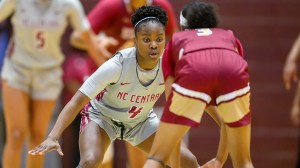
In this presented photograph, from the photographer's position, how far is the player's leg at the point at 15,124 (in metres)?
6.20

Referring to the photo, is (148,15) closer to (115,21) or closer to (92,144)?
(92,144)

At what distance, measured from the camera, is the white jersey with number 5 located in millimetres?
4840

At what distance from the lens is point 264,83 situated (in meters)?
7.96

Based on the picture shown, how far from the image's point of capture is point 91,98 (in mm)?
4820

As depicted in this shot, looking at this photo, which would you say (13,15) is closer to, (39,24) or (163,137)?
(39,24)

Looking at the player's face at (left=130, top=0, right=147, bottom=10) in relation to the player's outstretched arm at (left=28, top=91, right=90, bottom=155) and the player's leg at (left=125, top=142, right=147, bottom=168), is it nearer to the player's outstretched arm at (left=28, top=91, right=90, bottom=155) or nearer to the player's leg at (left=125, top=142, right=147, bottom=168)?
the player's leg at (left=125, top=142, right=147, bottom=168)

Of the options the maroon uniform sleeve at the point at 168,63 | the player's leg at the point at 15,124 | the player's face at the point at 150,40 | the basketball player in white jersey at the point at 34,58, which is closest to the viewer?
the maroon uniform sleeve at the point at 168,63

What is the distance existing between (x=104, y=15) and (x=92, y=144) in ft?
6.71

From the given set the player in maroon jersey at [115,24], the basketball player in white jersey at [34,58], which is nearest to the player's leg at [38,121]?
the basketball player in white jersey at [34,58]

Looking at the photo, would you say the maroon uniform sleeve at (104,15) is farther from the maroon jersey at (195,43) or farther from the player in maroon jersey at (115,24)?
the maroon jersey at (195,43)

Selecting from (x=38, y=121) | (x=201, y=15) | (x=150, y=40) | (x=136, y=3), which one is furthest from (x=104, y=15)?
(x=201, y=15)

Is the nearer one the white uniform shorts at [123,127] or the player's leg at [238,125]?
the player's leg at [238,125]

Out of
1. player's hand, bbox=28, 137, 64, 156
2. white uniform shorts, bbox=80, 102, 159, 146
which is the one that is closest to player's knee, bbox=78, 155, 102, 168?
player's hand, bbox=28, 137, 64, 156

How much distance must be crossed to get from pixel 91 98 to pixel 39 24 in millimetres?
1743
